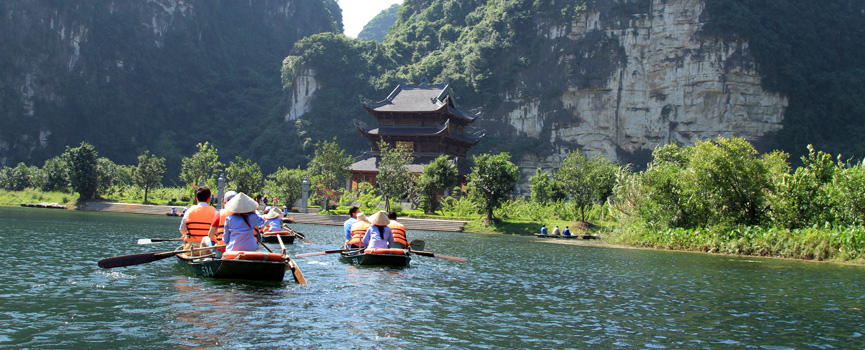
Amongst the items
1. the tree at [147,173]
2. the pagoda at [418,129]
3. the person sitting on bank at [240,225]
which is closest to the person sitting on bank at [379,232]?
the person sitting on bank at [240,225]

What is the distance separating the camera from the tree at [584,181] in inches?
1507

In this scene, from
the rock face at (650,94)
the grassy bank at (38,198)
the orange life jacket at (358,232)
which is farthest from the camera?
the rock face at (650,94)

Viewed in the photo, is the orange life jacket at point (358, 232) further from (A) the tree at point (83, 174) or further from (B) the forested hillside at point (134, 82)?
(B) the forested hillside at point (134, 82)

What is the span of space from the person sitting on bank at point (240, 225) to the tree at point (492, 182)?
26.6 meters

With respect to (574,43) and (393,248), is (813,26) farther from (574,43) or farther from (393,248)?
(393,248)

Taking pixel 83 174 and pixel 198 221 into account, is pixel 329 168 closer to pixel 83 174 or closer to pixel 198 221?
pixel 83 174

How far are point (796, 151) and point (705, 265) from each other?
5849cm

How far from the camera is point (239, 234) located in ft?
38.7

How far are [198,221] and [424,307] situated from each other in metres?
5.44

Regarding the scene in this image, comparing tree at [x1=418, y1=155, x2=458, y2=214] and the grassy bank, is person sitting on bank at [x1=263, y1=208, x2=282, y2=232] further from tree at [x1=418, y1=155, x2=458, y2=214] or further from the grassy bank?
the grassy bank

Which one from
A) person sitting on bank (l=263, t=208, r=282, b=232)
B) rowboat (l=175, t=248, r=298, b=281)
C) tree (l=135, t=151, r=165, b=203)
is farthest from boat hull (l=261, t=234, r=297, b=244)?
tree (l=135, t=151, r=165, b=203)

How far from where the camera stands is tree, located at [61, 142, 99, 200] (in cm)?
4997

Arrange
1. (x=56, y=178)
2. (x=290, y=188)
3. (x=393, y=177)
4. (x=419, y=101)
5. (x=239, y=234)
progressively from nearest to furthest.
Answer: (x=239, y=234) → (x=393, y=177) → (x=290, y=188) → (x=56, y=178) → (x=419, y=101)

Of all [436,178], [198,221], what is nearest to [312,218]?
[436,178]
